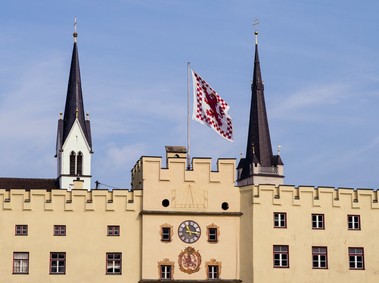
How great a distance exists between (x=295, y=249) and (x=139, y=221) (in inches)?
454

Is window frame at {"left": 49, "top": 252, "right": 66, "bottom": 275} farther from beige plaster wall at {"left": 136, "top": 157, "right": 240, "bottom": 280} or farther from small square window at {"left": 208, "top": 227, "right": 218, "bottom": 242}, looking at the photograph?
small square window at {"left": 208, "top": 227, "right": 218, "bottom": 242}

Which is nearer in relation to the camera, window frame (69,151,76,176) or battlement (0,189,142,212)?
battlement (0,189,142,212)

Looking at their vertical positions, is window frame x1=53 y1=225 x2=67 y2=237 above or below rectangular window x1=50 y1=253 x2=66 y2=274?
above

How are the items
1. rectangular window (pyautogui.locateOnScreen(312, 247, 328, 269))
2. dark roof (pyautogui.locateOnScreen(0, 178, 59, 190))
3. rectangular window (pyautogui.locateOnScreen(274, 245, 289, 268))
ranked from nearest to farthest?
rectangular window (pyautogui.locateOnScreen(274, 245, 289, 268)) < rectangular window (pyautogui.locateOnScreen(312, 247, 328, 269)) < dark roof (pyautogui.locateOnScreen(0, 178, 59, 190))

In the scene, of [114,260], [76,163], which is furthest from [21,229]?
[76,163]

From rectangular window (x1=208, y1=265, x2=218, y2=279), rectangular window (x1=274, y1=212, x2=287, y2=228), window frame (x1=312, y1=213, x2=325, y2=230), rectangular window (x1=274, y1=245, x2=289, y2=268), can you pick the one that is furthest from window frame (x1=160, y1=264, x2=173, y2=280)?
window frame (x1=312, y1=213, x2=325, y2=230)

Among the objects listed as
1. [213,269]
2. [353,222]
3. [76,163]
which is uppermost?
[76,163]

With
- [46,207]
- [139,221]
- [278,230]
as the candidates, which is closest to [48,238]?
[46,207]

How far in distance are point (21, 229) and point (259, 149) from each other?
295 feet

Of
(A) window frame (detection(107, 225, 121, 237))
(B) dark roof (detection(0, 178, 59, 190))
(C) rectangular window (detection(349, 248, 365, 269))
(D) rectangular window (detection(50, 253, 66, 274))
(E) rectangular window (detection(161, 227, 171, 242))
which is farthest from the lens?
(B) dark roof (detection(0, 178, 59, 190))

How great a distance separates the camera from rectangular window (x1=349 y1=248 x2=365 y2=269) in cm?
7356

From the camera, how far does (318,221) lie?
73.8 metres

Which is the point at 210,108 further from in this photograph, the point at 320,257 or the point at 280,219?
the point at 320,257

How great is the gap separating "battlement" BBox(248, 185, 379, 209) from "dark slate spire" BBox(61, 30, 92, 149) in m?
57.7
